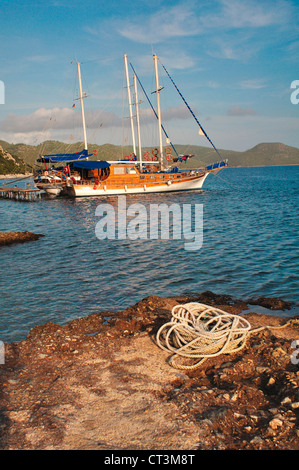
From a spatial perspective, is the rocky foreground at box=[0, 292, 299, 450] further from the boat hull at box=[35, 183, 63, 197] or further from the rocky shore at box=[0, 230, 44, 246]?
the boat hull at box=[35, 183, 63, 197]

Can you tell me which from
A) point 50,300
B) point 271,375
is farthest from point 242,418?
point 50,300

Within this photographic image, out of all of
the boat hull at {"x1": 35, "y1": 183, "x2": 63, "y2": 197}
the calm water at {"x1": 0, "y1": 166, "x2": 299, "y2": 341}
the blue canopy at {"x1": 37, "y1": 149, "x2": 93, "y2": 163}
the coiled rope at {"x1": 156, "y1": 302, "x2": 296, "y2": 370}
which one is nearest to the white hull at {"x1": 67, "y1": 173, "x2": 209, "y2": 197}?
the boat hull at {"x1": 35, "y1": 183, "x2": 63, "y2": 197}

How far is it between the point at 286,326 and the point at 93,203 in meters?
39.3

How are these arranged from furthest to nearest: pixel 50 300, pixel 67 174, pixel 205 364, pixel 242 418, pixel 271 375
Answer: pixel 67 174, pixel 50 300, pixel 205 364, pixel 271 375, pixel 242 418

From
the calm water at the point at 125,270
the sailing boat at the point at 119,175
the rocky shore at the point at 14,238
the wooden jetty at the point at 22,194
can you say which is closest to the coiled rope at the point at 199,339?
the calm water at the point at 125,270

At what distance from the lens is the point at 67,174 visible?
54125mm

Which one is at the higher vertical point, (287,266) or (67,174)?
(67,174)

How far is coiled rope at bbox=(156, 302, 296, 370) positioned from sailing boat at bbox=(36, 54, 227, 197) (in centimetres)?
4218

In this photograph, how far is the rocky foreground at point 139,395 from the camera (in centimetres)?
485

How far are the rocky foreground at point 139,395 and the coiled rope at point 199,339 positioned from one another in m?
0.18

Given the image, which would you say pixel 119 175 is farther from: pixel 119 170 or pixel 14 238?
pixel 14 238

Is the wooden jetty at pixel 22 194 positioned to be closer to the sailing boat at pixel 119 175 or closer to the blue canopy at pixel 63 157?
the sailing boat at pixel 119 175

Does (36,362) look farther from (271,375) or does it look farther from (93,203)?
(93,203)

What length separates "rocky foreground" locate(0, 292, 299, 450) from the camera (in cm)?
485
